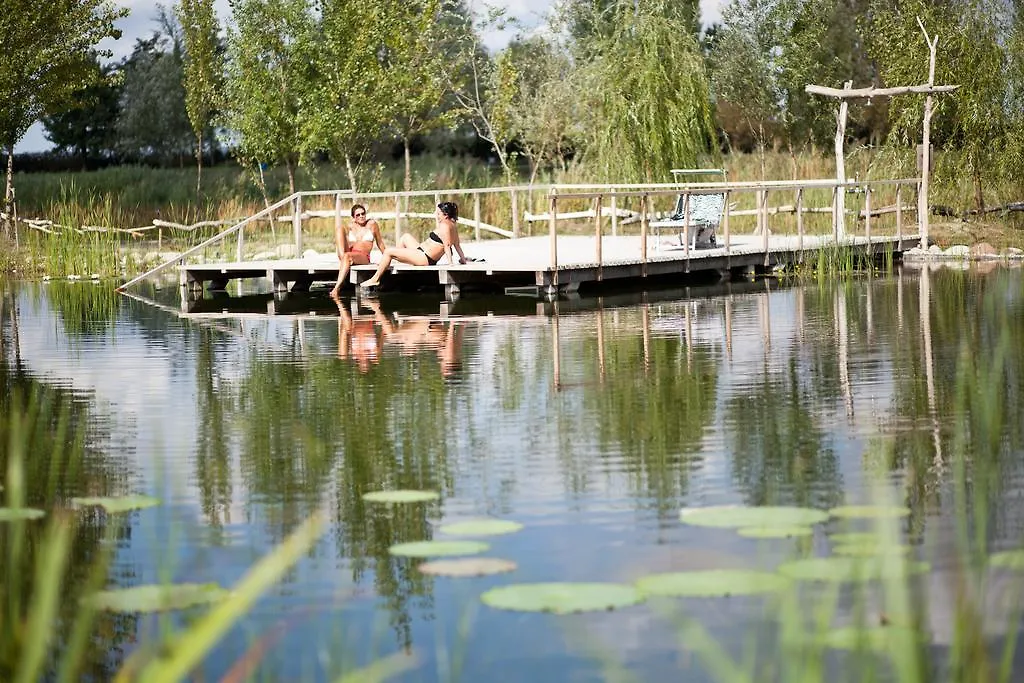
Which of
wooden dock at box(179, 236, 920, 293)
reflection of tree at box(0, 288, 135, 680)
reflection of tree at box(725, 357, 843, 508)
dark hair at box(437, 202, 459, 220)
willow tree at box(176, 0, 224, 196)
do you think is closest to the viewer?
reflection of tree at box(0, 288, 135, 680)

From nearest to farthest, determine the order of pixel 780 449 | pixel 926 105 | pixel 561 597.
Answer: pixel 561 597 → pixel 780 449 → pixel 926 105

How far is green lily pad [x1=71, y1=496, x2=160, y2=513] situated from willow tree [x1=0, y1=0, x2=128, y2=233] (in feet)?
62.8

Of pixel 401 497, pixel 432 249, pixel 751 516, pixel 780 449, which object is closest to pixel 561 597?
pixel 751 516

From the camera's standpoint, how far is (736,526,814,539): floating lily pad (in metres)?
4.69

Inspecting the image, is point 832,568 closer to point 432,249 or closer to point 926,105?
point 432,249

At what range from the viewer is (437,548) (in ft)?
15.4

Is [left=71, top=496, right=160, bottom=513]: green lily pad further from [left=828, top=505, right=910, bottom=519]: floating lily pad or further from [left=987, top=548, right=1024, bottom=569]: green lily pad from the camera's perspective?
[left=987, top=548, right=1024, bottom=569]: green lily pad

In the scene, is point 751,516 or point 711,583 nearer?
point 711,583

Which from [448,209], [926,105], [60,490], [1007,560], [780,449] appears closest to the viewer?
[1007,560]

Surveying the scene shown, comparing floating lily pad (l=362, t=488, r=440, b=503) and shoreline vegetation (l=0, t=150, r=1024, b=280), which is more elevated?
shoreline vegetation (l=0, t=150, r=1024, b=280)

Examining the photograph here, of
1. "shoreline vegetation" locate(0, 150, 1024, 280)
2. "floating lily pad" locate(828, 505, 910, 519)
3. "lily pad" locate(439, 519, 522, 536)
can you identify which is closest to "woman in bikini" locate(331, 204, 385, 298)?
"shoreline vegetation" locate(0, 150, 1024, 280)

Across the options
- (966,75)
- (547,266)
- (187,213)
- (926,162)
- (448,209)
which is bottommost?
(547,266)

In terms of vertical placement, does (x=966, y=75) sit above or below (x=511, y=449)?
above

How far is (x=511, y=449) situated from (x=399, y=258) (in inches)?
408
